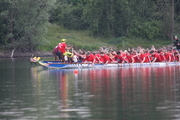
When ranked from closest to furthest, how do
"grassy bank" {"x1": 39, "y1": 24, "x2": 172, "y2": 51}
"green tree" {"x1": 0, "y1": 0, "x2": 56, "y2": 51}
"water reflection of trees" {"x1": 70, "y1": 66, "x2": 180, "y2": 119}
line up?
"water reflection of trees" {"x1": 70, "y1": 66, "x2": 180, "y2": 119}, "green tree" {"x1": 0, "y1": 0, "x2": 56, "y2": 51}, "grassy bank" {"x1": 39, "y1": 24, "x2": 172, "y2": 51}

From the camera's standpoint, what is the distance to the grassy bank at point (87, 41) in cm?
5684

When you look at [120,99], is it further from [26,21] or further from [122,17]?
[122,17]

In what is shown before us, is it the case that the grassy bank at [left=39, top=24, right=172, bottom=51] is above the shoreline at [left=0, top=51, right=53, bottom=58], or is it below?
above

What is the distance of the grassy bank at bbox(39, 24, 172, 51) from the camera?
186ft

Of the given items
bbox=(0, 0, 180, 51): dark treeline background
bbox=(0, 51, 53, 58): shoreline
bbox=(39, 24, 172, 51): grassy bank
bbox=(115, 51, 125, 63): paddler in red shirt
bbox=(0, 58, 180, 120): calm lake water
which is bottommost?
bbox=(0, 58, 180, 120): calm lake water

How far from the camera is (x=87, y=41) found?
59.6 meters

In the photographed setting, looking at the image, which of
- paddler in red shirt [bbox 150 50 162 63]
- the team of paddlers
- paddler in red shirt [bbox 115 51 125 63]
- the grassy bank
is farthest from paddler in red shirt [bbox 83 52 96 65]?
the grassy bank

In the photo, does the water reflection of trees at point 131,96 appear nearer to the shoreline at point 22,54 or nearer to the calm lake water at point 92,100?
the calm lake water at point 92,100

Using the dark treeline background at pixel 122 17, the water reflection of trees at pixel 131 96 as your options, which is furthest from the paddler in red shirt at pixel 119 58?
the dark treeline background at pixel 122 17

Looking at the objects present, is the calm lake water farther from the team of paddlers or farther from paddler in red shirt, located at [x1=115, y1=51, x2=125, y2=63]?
paddler in red shirt, located at [x1=115, y1=51, x2=125, y2=63]

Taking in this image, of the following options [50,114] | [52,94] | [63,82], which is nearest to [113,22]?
[63,82]

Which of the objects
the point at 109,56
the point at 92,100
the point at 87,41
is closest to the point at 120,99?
the point at 92,100

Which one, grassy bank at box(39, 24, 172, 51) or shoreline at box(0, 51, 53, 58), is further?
grassy bank at box(39, 24, 172, 51)

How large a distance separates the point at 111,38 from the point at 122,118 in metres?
50.1
